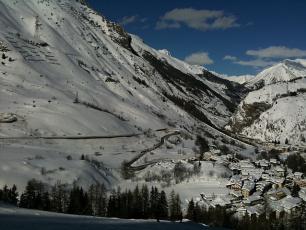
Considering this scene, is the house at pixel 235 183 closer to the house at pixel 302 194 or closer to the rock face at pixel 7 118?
the house at pixel 302 194

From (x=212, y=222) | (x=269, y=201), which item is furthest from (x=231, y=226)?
(x=269, y=201)

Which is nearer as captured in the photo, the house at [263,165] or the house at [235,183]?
the house at [235,183]

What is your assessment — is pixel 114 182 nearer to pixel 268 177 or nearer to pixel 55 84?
pixel 268 177

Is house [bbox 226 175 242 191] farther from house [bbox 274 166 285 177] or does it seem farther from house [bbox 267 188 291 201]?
house [bbox 274 166 285 177]

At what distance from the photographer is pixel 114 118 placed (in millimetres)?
160375

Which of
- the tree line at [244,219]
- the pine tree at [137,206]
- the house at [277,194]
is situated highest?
the house at [277,194]

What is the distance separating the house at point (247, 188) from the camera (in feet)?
302

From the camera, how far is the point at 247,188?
94562mm

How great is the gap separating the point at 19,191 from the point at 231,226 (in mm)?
32429

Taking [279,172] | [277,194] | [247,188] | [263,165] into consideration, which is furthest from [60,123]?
[277,194]

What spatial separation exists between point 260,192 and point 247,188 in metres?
4.66

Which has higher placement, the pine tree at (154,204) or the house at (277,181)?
the house at (277,181)

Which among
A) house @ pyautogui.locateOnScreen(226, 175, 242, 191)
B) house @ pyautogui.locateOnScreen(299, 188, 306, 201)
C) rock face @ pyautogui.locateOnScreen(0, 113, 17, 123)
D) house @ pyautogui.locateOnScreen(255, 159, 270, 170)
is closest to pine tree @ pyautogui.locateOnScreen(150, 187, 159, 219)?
house @ pyautogui.locateOnScreen(226, 175, 242, 191)

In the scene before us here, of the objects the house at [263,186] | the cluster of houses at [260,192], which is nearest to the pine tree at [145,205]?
the cluster of houses at [260,192]
